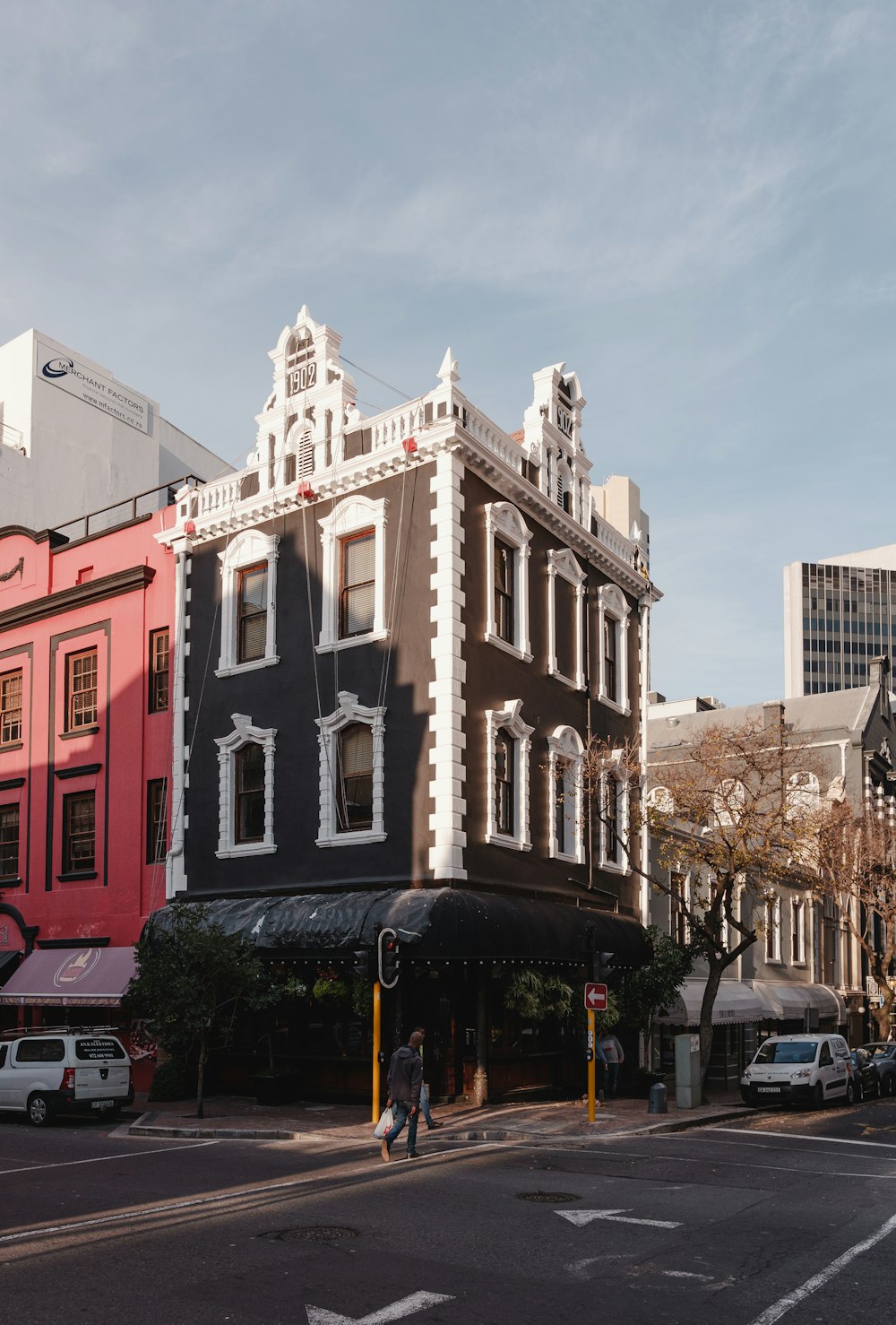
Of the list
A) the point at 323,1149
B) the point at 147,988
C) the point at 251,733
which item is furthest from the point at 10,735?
the point at 323,1149

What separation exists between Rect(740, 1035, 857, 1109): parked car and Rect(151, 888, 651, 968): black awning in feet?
15.6

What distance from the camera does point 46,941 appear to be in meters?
31.0

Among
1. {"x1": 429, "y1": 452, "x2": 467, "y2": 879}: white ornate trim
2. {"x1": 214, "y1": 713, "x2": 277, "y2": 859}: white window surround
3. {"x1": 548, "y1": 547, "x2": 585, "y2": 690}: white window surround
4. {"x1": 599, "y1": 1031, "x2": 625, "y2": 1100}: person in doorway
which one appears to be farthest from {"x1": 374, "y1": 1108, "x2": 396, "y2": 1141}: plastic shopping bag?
{"x1": 548, "y1": 547, "x2": 585, "y2": 690}: white window surround

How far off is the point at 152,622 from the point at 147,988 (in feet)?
32.1

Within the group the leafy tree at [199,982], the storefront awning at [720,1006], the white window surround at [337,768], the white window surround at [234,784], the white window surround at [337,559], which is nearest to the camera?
the leafy tree at [199,982]

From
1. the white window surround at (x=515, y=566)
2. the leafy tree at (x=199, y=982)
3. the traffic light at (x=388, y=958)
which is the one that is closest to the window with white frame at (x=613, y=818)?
the white window surround at (x=515, y=566)

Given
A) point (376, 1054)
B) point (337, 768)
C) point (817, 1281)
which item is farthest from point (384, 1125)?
point (337, 768)

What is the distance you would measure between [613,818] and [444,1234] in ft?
60.8

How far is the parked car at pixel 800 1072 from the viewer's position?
27797mm

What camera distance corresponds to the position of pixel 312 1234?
11953 millimetres

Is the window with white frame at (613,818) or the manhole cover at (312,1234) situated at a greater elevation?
the window with white frame at (613,818)

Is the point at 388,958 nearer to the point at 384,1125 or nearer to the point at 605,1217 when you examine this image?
the point at 384,1125

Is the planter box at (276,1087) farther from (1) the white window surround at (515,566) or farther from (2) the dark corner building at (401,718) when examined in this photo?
(1) the white window surround at (515,566)

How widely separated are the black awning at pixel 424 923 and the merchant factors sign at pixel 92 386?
2818cm
